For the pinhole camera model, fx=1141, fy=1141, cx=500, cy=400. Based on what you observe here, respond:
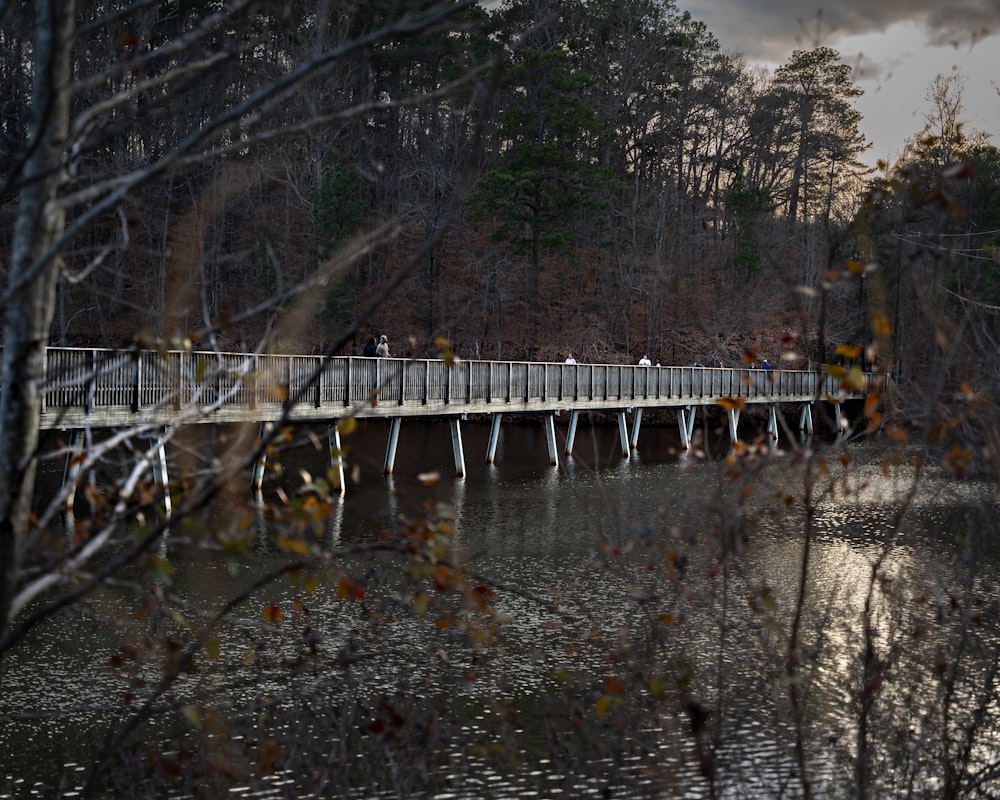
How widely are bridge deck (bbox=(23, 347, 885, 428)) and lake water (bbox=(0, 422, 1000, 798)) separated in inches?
77.6

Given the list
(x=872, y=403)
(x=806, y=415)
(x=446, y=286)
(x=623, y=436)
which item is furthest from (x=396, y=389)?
(x=806, y=415)

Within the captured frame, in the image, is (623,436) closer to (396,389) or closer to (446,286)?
(396,389)

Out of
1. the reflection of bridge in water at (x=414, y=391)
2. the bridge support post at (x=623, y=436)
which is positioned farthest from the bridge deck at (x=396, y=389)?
the bridge support post at (x=623, y=436)

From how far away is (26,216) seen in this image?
109 inches

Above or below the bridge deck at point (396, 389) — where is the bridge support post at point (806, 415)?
below

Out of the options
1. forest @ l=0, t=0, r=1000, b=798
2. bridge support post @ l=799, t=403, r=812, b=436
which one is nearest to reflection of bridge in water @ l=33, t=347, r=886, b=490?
bridge support post @ l=799, t=403, r=812, b=436

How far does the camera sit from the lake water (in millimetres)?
6625

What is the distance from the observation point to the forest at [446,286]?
2.95m

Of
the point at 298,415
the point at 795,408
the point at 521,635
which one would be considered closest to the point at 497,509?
the point at 298,415

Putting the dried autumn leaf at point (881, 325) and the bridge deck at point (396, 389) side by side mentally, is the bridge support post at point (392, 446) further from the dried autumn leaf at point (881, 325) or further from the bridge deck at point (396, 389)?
the dried autumn leaf at point (881, 325)

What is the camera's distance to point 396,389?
24.6 meters

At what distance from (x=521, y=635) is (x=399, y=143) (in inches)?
1597

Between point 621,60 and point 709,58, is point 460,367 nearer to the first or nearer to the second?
point 621,60

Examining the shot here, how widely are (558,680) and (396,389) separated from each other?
15.3 metres
